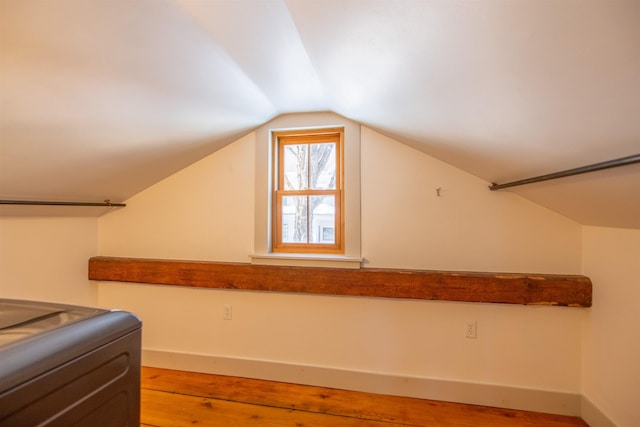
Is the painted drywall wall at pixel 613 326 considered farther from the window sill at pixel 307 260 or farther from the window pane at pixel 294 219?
the window pane at pixel 294 219

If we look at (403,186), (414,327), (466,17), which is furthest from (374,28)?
(414,327)

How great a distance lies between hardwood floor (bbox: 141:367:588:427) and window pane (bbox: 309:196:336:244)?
3.67ft

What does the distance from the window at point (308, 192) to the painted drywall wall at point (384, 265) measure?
22cm

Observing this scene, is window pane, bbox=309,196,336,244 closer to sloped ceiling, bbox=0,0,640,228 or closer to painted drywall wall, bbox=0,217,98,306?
sloped ceiling, bbox=0,0,640,228

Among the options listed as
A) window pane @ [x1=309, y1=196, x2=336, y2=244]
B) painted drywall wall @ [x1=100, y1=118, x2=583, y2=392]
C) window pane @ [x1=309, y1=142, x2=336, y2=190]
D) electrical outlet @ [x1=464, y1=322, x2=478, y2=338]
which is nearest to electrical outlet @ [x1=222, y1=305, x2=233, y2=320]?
painted drywall wall @ [x1=100, y1=118, x2=583, y2=392]

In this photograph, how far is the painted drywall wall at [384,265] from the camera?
82.1 inches

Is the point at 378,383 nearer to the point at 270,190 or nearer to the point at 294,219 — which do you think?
the point at 294,219

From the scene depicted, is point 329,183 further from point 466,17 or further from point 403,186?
point 466,17

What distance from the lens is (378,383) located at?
2.24 meters

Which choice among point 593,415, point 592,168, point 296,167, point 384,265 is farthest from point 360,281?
point 593,415

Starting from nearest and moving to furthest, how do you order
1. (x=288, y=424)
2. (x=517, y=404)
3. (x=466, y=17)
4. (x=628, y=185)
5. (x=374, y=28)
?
(x=466, y=17), (x=374, y=28), (x=628, y=185), (x=288, y=424), (x=517, y=404)

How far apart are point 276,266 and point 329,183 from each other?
2.55 ft

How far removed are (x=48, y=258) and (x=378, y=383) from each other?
261 centimetres

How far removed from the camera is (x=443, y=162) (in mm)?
2217
